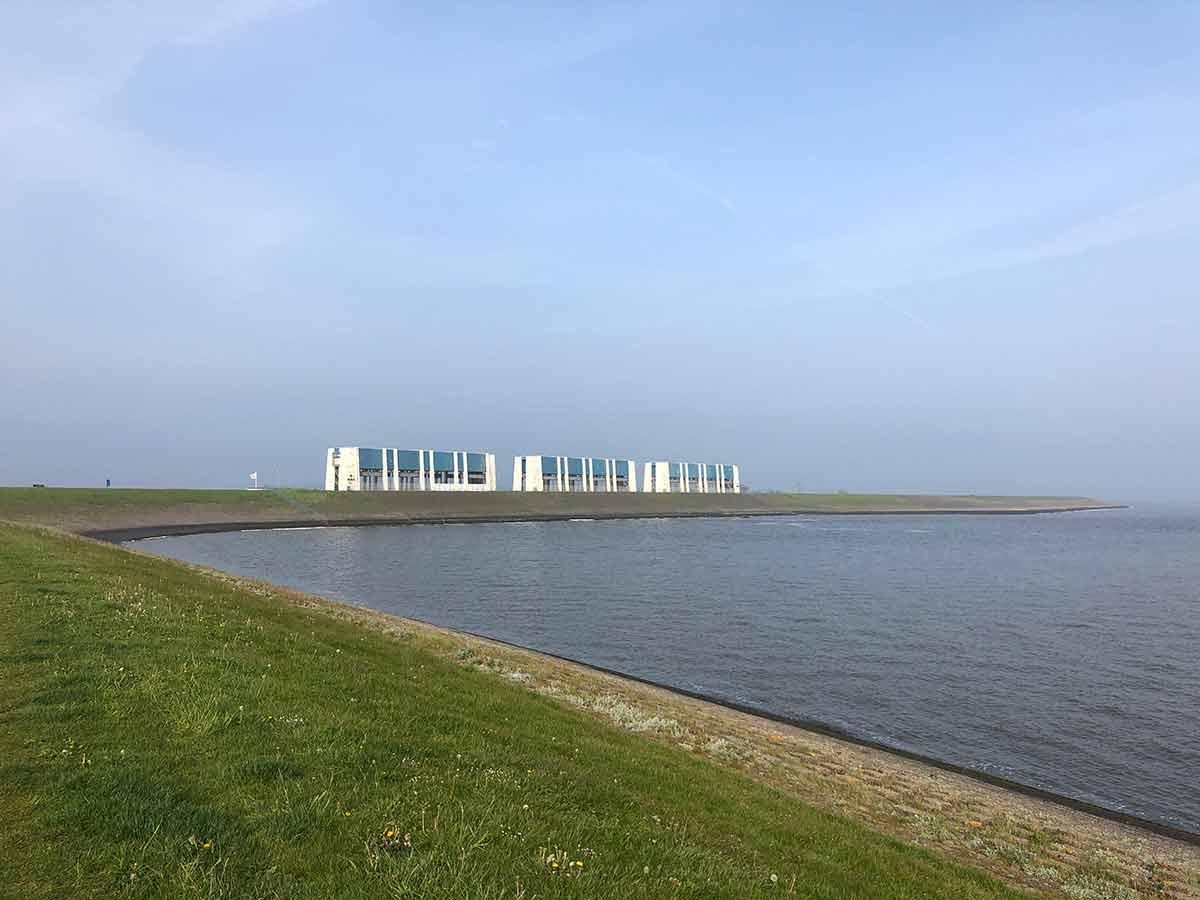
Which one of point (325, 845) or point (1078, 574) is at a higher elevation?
point (325, 845)

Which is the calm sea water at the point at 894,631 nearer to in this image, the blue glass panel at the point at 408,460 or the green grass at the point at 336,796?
the green grass at the point at 336,796

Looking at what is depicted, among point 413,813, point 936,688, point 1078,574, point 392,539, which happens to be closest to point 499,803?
point 413,813

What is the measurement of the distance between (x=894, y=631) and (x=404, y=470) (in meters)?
153

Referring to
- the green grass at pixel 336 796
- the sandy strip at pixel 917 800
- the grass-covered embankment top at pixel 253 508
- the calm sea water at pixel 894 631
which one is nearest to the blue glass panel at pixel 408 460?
the grass-covered embankment top at pixel 253 508

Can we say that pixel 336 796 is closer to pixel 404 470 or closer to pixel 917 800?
pixel 917 800

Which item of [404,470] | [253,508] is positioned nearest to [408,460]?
[404,470]

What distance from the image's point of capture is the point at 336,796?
761 centimetres

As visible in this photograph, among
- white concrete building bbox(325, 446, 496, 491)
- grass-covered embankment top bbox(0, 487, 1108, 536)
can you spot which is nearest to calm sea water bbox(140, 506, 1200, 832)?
grass-covered embankment top bbox(0, 487, 1108, 536)

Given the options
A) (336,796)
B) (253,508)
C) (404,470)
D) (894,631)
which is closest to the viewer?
(336,796)

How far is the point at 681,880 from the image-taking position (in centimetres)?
708

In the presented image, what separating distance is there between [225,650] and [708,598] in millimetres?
39208

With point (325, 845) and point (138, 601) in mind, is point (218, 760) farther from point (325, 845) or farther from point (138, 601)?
point (138, 601)

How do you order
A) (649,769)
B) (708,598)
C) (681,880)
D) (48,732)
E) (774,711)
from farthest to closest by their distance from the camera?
1. (708,598)
2. (774,711)
3. (649,769)
4. (48,732)
5. (681,880)

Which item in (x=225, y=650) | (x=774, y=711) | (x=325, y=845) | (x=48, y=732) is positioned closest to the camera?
(x=325, y=845)
